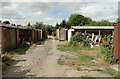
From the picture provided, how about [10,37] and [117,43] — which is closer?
[117,43]

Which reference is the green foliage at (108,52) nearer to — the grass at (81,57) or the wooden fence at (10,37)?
the grass at (81,57)

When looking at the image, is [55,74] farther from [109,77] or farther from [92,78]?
[109,77]

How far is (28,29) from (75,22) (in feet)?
112

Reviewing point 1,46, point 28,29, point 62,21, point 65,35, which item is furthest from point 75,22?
point 1,46

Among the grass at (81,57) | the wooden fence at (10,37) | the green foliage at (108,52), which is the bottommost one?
the grass at (81,57)

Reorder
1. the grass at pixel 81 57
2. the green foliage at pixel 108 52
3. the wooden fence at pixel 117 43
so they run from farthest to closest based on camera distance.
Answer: the grass at pixel 81 57, the green foliage at pixel 108 52, the wooden fence at pixel 117 43

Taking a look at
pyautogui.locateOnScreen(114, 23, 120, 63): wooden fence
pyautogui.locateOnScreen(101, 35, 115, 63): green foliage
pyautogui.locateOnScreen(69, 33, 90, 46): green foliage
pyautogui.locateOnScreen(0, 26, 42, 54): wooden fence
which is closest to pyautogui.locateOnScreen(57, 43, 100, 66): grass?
pyautogui.locateOnScreen(69, 33, 90, 46): green foliage

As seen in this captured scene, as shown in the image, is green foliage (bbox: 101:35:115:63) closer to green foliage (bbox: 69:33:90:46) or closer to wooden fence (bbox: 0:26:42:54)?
green foliage (bbox: 69:33:90:46)

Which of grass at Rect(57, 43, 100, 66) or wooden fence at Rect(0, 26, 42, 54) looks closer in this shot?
grass at Rect(57, 43, 100, 66)

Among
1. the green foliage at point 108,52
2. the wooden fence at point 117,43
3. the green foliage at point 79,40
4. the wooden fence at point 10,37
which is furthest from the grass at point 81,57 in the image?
the wooden fence at point 10,37

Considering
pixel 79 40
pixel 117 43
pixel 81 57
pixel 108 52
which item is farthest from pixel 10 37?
pixel 117 43

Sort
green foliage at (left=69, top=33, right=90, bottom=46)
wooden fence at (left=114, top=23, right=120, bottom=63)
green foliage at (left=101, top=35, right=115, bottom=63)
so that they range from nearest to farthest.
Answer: wooden fence at (left=114, top=23, right=120, bottom=63)
green foliage at (left=101, top=35, right=115, bottom=63)
green foliage at (left=69, top=33, right=90, bottom=46)

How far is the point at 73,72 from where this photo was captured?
4.45m

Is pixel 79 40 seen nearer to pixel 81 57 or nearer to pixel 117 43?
pixel 81 57
